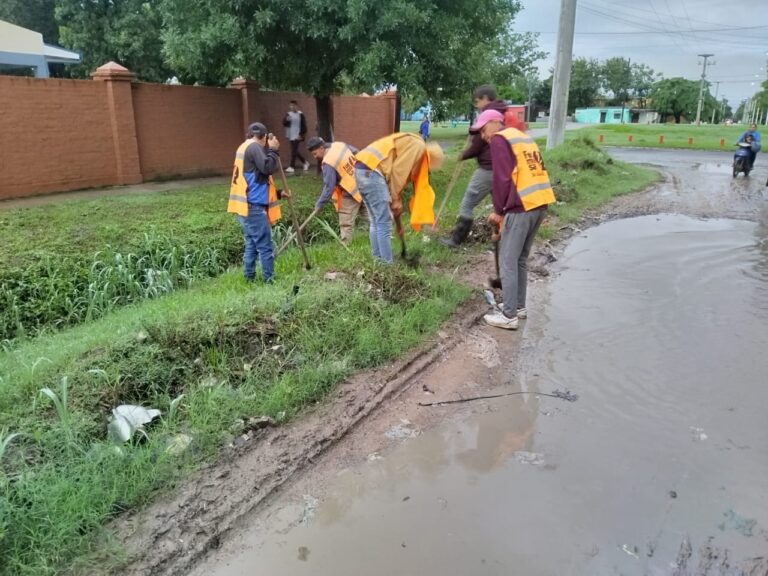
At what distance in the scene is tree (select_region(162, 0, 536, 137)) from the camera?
8.83m

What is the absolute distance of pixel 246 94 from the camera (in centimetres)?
1387

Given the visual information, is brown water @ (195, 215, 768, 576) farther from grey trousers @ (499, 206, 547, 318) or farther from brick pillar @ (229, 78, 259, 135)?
brick pillar @ (229, 78, 259, 135)

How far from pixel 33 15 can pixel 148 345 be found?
1070 inches

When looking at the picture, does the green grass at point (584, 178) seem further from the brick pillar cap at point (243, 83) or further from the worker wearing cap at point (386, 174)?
the brick pillar cap at point (243, 83)

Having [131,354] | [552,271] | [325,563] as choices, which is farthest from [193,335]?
[552,271]

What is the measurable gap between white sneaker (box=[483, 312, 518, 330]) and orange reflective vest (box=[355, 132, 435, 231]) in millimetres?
1525

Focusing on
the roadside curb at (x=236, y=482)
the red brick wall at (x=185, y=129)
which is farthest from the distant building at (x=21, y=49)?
the roadside curb at (x=236, y=482)

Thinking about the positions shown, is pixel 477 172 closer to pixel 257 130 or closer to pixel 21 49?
pixel 257 130

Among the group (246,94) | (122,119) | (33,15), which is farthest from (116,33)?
(122,119)

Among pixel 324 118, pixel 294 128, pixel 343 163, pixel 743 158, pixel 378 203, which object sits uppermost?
pixel 324 118

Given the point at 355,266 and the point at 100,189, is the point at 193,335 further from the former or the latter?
the point at 100,189

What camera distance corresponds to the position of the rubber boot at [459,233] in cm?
732

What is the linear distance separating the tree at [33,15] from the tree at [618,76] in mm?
74273

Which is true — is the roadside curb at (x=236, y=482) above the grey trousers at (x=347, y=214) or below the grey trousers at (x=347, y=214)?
below
